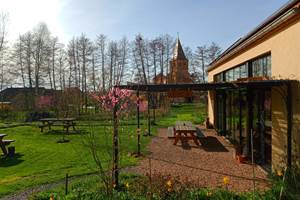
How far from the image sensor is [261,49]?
845 cm

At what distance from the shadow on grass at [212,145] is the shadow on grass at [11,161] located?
6.87 metres

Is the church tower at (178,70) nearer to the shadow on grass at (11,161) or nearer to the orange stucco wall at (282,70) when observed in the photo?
the shadow on grass at (11,161)

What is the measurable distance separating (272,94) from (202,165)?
291 centimetres

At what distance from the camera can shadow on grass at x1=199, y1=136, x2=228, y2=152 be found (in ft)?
38.6

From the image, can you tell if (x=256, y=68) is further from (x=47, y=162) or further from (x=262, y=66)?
(x=47, y=162)

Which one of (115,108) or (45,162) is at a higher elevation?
(115,108)

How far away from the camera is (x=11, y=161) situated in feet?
33.6

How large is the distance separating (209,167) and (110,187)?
429cm

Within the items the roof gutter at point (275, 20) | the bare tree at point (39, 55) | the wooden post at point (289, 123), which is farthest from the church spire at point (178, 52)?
the wooden post at point (289, 123)

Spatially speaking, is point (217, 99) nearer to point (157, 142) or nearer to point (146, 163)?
point (157, 142)

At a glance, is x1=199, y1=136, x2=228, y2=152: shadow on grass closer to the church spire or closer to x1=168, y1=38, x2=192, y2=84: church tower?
x1=168, y1=38, x2=192, y2=84: church tower

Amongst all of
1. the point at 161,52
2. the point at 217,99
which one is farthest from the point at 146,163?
A: the point at 161,52

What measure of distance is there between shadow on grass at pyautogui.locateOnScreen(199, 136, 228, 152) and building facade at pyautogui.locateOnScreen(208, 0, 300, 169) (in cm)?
80

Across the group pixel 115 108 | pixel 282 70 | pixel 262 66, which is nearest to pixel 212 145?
pixel 262 66
